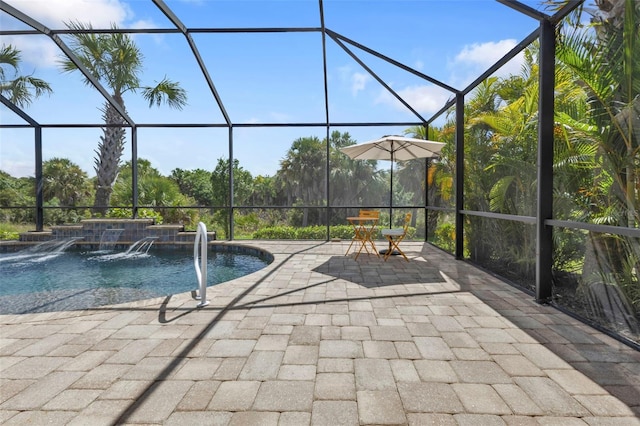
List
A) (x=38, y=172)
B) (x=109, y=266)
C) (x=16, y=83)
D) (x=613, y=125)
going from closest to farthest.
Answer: (x=613, y=125)
(x=109, y=266)
(x=38, y=172)
(x=16, y=83)

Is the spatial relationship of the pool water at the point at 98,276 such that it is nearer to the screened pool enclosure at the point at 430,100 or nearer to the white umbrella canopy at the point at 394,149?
the screened pool enclosure at the point at 430,100

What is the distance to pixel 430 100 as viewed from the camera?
6.97 metres

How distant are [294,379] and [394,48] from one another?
200 inches

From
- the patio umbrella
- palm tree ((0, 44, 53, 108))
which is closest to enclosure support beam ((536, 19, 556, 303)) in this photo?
the patio umbrella

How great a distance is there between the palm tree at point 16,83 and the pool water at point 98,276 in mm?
3809

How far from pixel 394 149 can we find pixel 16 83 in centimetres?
898

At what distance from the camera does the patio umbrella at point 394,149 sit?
18.1 feet

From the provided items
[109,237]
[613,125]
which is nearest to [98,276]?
[109,237]

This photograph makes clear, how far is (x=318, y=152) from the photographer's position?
1616 centimetres

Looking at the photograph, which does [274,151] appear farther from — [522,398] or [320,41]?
[522,398]

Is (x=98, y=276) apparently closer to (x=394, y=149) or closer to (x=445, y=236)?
(x=394, y=149)

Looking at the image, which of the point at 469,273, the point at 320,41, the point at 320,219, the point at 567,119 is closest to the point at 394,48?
the point at 320,41

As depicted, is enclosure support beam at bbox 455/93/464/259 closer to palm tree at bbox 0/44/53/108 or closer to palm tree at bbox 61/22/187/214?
palm tree at bbox 61/22/187/214

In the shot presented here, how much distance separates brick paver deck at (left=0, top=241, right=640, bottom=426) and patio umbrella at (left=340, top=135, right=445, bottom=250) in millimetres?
2854
